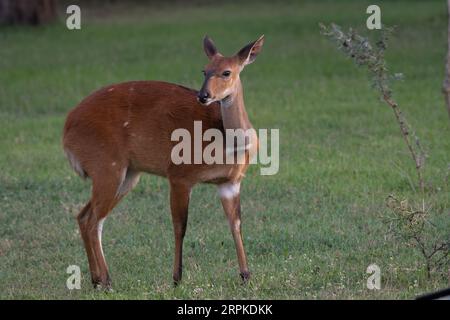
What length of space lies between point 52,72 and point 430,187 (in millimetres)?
8161

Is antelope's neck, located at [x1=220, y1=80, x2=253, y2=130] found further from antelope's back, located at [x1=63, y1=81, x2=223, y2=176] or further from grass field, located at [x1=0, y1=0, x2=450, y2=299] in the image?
grass field, located at [x1=0, y1=0, x2=450, y2=299]

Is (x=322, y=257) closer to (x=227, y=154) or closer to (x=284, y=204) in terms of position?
(x=227, y=154)

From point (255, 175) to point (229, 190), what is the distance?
10.1 ft

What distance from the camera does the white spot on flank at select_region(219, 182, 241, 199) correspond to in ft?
24.5

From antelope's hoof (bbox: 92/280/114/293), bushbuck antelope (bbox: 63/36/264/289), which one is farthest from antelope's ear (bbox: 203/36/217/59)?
antelope's hoof (bbox: 92/280/114/293)

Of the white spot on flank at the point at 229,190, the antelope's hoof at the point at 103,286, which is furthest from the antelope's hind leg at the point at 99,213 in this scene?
the white spot on flank at the point at 229,190

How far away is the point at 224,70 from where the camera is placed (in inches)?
285

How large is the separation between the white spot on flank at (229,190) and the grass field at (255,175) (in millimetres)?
544

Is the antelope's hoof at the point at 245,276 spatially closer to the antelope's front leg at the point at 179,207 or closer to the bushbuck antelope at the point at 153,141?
the bushbuck antelope at the point at 153,141

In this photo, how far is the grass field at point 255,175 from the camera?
24.2 ft

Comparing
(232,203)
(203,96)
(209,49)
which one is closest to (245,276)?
(232,203)
